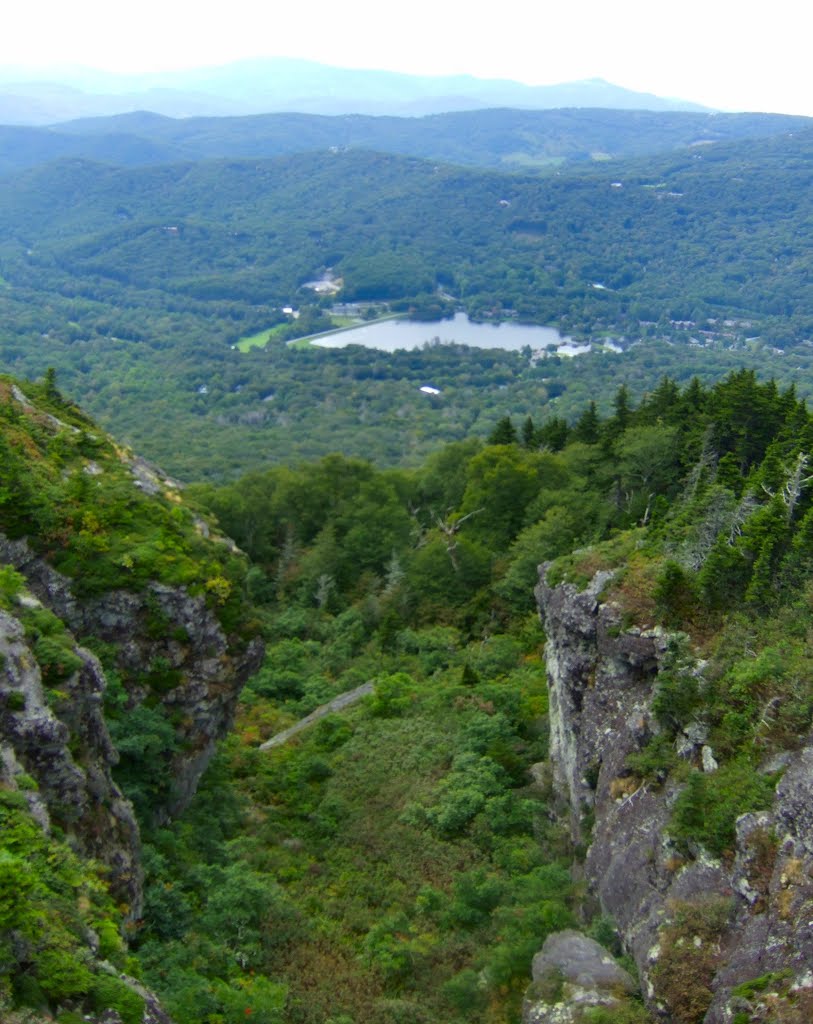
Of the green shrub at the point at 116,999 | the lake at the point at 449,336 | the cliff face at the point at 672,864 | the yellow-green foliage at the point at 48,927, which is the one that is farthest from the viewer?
the lake at the point at 449,336

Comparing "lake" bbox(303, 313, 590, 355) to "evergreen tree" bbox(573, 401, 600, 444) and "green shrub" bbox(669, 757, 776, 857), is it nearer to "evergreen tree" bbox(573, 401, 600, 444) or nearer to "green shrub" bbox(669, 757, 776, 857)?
"evergreen tree" bbox(573, 401, 600, 444)

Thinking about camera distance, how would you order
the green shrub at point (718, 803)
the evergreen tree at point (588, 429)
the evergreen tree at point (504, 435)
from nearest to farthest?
the green shrub at point (718, 803)
the evergreen tree at point (588, 429)
the evergreen tree at point (504, 435)

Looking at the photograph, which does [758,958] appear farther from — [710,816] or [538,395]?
[538,395]

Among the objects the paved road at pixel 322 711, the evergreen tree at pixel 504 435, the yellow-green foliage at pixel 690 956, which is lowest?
the paved road at pixel 322 711

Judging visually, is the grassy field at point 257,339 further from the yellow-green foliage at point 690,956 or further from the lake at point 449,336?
the yellow-green foliage at point 690,956

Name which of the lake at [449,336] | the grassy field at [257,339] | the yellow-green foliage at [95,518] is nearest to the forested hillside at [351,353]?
the grassy field at [257,339]

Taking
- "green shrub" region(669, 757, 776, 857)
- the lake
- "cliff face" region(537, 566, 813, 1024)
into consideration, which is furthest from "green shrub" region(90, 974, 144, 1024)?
the lake

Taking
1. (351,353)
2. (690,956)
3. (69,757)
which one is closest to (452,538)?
(69,757)
